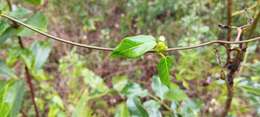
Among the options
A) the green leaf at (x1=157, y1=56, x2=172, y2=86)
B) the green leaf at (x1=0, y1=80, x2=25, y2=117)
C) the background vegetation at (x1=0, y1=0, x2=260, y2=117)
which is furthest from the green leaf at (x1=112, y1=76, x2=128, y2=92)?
the green leaf at (x1=157, y1=56, x2=172, y2=86)

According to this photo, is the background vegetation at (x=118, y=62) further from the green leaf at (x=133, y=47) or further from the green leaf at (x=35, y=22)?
the green leaf at (x=133, y=47)

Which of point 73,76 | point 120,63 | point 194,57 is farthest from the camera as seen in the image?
point 120,63

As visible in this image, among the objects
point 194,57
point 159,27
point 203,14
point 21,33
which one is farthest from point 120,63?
point 21,33

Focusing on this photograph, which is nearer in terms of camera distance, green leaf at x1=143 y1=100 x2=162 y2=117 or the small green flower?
the small green flower

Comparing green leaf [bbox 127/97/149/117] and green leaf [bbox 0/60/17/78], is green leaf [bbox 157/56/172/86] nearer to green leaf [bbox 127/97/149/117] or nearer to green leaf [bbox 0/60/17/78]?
green leaf [bbox 127/97/149/117]

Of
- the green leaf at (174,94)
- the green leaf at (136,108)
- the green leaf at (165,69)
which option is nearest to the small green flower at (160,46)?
the green leaf at (165,69)

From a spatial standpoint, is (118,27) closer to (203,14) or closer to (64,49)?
(64,49)
